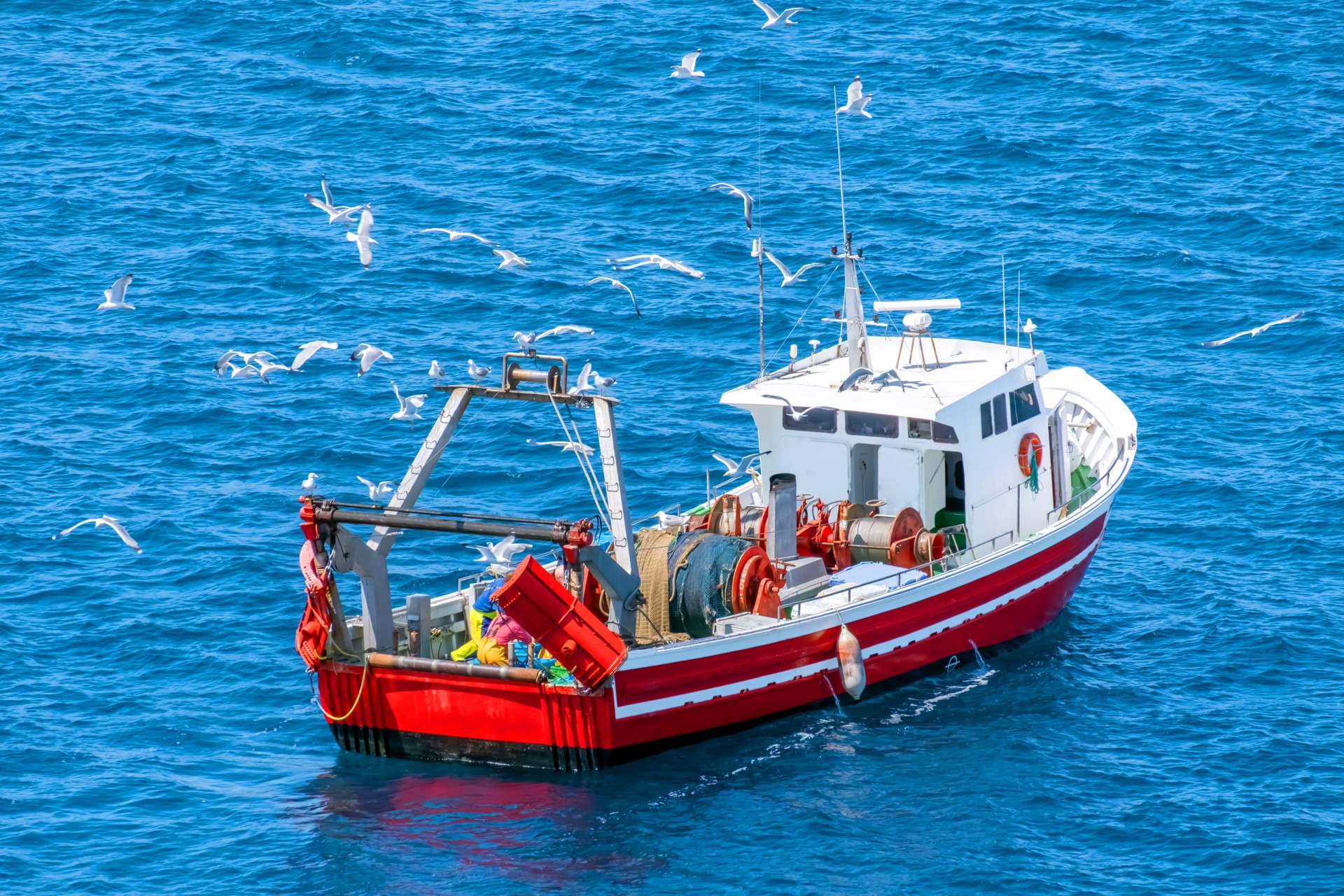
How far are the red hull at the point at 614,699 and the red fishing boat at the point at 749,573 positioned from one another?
0.03 m

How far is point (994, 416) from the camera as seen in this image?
2656cm

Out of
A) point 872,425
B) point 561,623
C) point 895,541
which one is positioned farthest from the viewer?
point 872,425

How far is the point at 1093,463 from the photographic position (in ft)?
100

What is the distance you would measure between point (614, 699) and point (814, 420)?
581cm

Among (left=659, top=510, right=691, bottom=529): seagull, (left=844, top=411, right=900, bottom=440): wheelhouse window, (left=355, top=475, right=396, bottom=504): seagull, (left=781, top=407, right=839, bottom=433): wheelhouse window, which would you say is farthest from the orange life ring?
(left=355, top=475, right=396, bottom=504): seagull

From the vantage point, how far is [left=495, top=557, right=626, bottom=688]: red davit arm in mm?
21172

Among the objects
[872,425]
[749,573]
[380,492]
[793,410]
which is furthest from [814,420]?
[380,492]

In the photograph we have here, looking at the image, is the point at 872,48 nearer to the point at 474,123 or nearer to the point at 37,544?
the point at 474,123

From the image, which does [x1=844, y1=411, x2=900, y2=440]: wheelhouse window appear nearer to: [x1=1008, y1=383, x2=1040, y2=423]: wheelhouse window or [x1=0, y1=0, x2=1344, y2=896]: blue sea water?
[x1=1008, y1=383, x2=1040, y2=423]: wheelhouse window

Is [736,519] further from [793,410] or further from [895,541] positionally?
[895,541]

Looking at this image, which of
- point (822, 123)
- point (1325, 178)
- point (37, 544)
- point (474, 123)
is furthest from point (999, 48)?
point (37, 544)

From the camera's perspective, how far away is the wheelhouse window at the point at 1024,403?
A: 27.0 m

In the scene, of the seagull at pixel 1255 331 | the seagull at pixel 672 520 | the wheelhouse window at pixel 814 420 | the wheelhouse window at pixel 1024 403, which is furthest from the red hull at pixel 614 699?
the seagull at pixel 1255 331

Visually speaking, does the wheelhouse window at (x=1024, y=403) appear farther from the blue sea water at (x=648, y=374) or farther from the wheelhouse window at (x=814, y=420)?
the blue sea water at (x=648, y=374)
